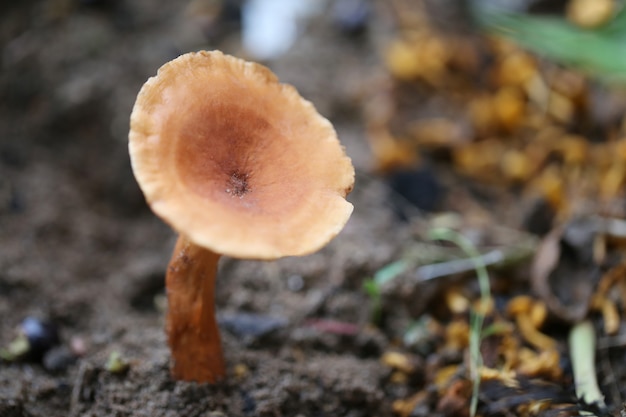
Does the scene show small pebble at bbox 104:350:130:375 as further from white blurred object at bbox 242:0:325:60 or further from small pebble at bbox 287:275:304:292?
white blurred object at bbox 242:0:325:60

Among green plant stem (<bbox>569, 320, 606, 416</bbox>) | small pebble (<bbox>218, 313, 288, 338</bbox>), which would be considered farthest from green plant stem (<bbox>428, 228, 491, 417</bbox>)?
small pebble (<bbox>218, 313, 288, 338</bbox>)

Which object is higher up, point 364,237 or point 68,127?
point 68,127

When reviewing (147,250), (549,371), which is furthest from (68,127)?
(549,371)

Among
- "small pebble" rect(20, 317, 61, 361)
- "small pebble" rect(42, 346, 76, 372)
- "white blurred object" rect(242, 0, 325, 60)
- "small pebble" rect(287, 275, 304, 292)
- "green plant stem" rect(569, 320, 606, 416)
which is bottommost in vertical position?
"green plant stem" rect(569, 320, 606, 416)

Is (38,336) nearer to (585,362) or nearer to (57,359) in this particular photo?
(57,359)

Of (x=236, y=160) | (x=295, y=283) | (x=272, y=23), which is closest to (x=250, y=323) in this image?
(x=295, y=283)

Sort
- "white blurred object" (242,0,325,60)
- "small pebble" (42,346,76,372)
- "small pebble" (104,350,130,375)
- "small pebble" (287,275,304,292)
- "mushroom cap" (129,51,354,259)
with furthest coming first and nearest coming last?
"white blurred object" (242,0,325,60) < "small pebble" (287,275,304,292) < "small pebble" (42,346,76,372) < "small pebble" (104,350,130,375) < "mushroom cap" (129,51,354,259)

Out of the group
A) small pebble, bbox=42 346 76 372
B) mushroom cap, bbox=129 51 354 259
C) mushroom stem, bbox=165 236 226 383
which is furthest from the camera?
small pebble, bbox=42 346 76 372

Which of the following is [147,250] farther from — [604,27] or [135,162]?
[604,27]
